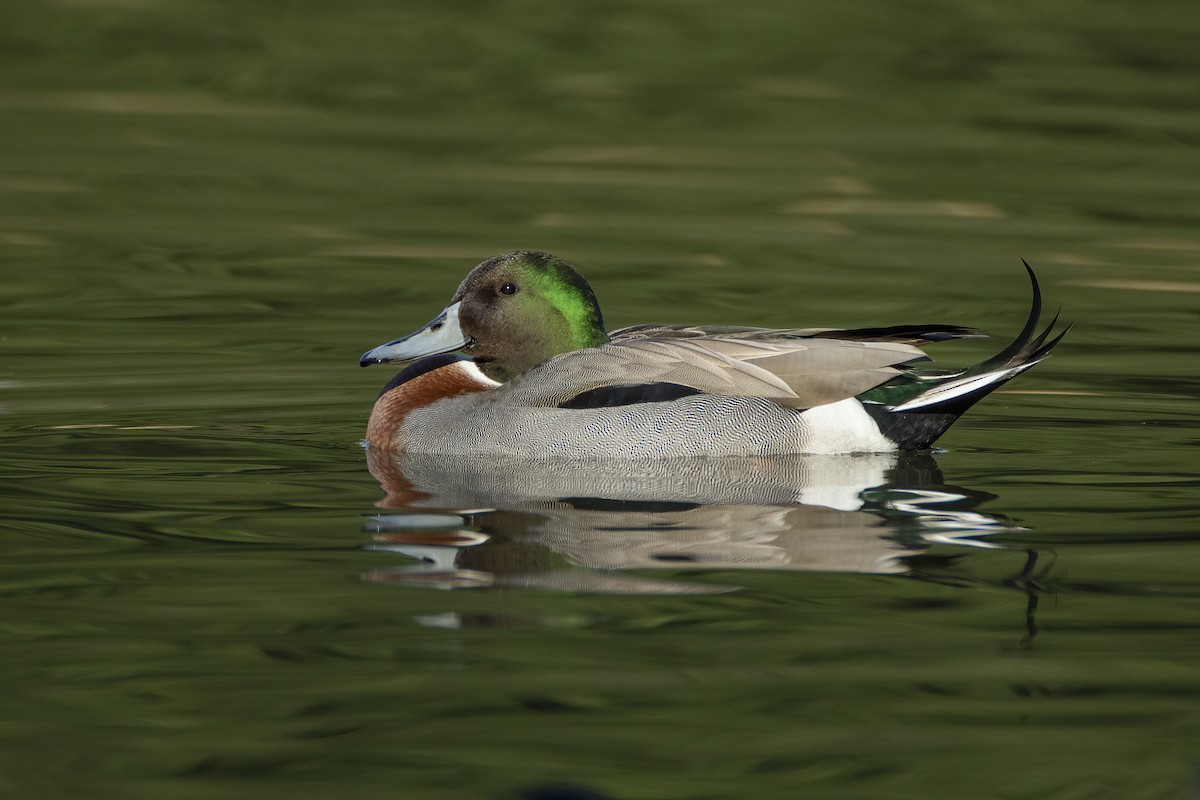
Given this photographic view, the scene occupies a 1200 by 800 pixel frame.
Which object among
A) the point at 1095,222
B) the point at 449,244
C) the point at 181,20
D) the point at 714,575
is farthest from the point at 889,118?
the point at 714,575

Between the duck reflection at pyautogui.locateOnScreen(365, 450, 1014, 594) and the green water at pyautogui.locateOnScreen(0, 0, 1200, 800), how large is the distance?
28 mm

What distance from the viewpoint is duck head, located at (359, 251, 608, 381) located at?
7871 mm

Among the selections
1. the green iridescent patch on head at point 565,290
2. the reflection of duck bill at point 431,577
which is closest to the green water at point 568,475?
the reflection of duck bill at point 431,577

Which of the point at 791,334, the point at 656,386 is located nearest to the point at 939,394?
the point at 791,334

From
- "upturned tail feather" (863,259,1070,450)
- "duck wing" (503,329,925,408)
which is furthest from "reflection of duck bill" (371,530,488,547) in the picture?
"upturned tail feather" (863,259,1070,450)

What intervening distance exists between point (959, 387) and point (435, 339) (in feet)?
6.58

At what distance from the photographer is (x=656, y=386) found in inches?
291

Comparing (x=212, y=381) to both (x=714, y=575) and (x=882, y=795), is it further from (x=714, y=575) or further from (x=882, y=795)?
(x=882, y=795)

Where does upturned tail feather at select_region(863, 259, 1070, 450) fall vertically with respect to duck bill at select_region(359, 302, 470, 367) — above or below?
below

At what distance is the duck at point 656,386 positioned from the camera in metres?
7.36

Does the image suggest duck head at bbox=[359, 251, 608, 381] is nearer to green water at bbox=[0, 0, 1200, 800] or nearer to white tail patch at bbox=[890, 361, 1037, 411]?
green water at bbox=[0, 0, 1200, 800]

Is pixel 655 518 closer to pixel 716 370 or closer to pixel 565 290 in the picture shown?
pixel 716 370

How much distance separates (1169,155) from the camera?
48.0 ft

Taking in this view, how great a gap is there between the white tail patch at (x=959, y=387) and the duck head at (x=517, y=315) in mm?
1246
